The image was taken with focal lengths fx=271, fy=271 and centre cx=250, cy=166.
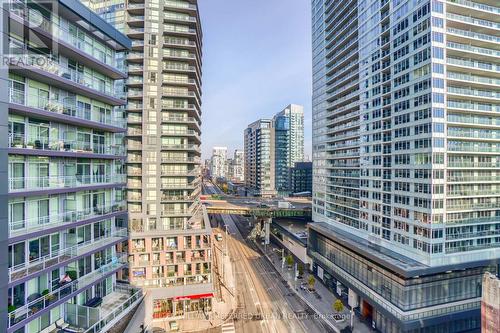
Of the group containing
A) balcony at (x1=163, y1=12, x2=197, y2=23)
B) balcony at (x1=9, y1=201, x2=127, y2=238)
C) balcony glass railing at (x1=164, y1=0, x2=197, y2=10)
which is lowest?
balcony at (x1=9, y1=201, x2=127, y2=238)

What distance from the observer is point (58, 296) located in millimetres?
19469

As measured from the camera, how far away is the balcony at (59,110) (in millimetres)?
17641

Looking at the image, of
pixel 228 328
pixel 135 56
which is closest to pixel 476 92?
pixel 228 328

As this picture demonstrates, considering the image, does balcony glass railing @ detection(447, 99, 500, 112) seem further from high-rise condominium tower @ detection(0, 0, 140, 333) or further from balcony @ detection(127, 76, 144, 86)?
balcony @ detection(127, 76, 144, 86)

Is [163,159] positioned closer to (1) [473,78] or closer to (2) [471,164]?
(2) [471,164]

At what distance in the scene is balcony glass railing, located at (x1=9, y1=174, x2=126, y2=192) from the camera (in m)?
17.7

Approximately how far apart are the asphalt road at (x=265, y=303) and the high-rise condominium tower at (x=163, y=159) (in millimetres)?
8087

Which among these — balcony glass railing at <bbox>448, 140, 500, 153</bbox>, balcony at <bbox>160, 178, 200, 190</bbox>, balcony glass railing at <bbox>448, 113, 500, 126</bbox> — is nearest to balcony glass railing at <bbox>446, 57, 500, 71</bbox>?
balcony glass railing at <bbox>448, 113, 500, 126</bbox>

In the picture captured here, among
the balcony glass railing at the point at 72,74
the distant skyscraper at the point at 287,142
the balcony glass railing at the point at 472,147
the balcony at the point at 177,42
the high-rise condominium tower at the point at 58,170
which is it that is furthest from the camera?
the distant skyscraper at the point at 287,142

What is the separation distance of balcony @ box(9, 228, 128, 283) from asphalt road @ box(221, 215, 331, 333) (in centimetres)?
2721

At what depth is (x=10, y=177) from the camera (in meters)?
17.2

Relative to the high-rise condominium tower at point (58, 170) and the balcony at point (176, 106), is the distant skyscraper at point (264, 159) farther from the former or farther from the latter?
the high-rise condominium tower at point (58, 170)

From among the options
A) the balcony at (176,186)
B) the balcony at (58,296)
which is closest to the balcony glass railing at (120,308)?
the balcony at (58,296)

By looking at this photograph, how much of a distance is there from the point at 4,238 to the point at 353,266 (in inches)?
2010
